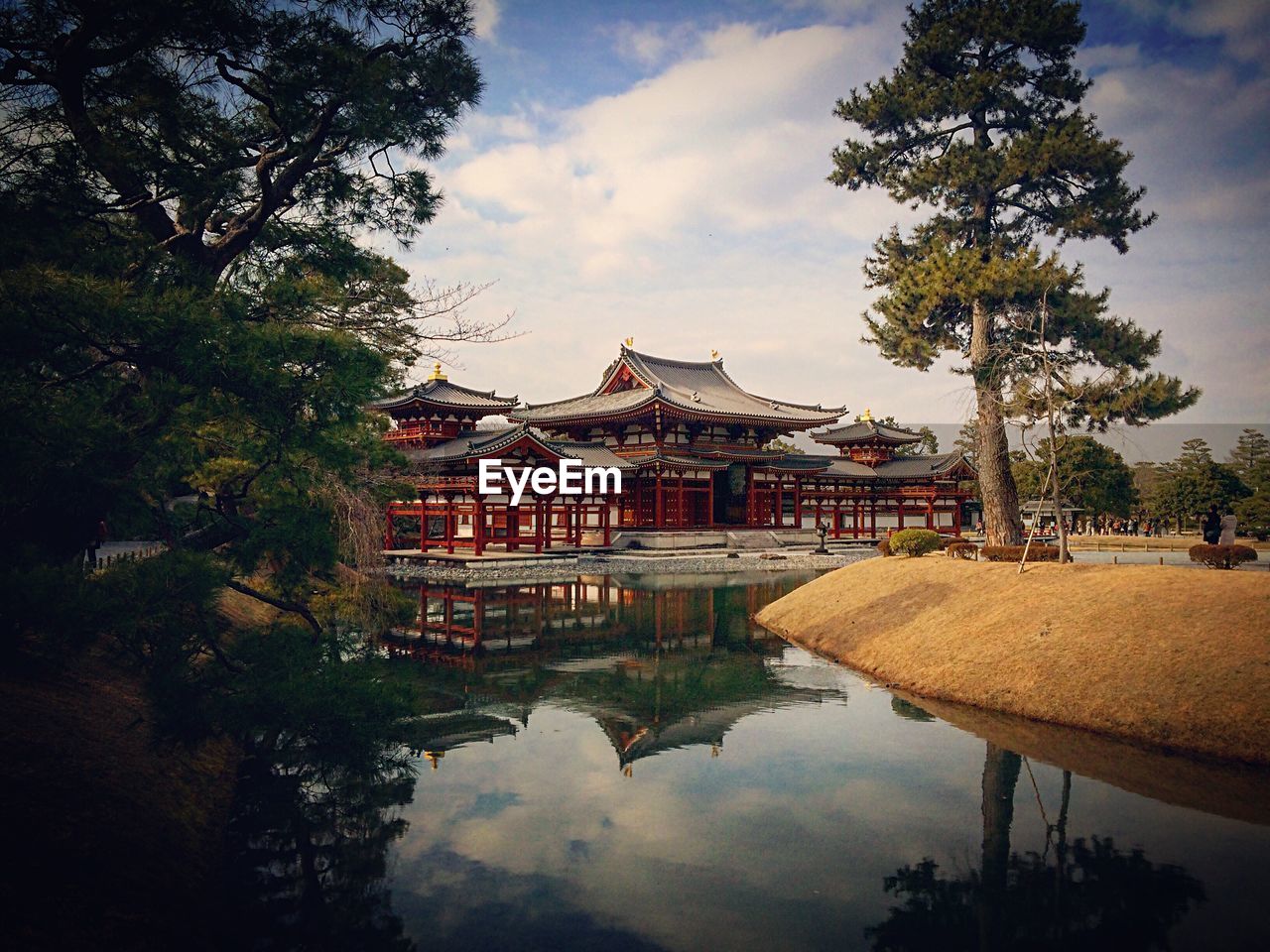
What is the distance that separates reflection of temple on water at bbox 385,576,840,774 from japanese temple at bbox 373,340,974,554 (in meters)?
8.32

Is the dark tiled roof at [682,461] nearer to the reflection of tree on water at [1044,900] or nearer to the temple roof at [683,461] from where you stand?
the temple roof at [683,461]

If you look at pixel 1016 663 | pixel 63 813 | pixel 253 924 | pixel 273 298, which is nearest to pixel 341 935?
pixel 253 924

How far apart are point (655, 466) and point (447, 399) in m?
11.7

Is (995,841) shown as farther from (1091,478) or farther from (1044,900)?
(1091,478)

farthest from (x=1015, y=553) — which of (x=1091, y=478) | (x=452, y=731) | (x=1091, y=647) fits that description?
(x=1091, y=478)

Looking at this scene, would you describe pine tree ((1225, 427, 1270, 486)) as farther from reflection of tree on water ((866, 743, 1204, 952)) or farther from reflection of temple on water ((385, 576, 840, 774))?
reflection of tree on water ((866, 743, 1204, 952))

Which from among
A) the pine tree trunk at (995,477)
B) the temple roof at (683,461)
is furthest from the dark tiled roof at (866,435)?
the pine tree trunk at (995,477)

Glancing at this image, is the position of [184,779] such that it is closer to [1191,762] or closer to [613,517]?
[1191,762]

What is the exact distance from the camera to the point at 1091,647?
12.1 metres

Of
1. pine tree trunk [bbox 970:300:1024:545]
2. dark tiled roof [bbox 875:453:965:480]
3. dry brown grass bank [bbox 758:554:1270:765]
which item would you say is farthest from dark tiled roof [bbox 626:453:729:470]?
dry brown grass bank [bbox 758:554:1270:765]

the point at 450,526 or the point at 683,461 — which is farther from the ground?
the point at 683,461

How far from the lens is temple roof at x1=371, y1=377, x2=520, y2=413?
1553 inches

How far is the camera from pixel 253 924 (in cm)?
606

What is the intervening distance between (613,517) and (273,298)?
3280cm
